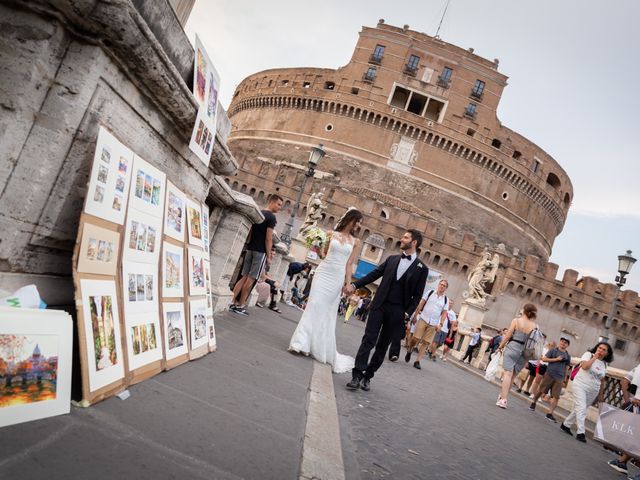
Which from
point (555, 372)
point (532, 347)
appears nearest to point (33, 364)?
point (532, 347)

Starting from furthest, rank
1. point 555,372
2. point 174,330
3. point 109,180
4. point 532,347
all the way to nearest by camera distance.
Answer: point 555,372 < point 532,347 < point 174,330 < point 109,180

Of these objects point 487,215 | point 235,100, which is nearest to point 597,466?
point 487,215

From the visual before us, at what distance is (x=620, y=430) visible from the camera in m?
4.71

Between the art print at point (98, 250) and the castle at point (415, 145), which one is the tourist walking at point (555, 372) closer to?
the art print at point (98, 250)

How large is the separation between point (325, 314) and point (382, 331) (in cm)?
62

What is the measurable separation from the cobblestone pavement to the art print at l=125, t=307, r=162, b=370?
3.49ft

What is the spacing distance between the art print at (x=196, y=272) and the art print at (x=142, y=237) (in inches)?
18.8

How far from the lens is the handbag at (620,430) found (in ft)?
15.0

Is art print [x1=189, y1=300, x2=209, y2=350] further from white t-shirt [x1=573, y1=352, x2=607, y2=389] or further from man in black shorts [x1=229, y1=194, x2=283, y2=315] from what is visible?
white t-shirt [x1=573, y1=352, x2=607, y2=389]

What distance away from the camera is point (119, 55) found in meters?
1.87

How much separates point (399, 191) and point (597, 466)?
31760 mm

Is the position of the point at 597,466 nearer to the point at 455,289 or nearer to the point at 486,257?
the point at 486,257

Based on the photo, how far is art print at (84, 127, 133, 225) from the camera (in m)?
1.75

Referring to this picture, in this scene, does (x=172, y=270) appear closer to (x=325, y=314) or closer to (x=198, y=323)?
(x=198, y=323)
